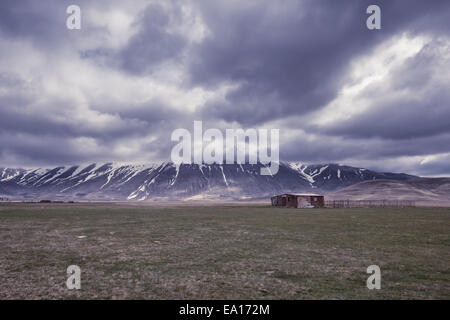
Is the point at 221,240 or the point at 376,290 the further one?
the point at 221,240

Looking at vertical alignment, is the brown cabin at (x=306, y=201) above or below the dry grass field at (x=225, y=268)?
below

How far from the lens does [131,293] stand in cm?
1032

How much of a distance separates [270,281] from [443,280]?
7.49 meters

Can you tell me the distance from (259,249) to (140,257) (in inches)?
312

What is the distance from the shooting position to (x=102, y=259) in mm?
15867

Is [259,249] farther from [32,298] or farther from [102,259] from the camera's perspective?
[32,298]

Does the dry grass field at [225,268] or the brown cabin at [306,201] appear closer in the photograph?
the dry grass field at [225,268]

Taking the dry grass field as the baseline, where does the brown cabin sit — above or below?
below

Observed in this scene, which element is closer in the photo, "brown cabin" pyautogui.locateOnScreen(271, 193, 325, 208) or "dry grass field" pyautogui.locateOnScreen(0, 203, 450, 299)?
"dry grass field" pyautogui.locateOnScreen(0, 203, 450, 299)

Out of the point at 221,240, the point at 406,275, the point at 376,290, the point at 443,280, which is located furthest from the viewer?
the point at 221,240

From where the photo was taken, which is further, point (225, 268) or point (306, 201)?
point (306, 201)

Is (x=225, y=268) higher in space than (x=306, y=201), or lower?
higher
